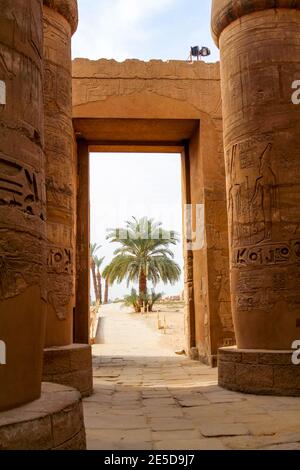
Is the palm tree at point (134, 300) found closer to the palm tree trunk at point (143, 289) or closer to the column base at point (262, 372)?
the palm tree trunk at point (143, 289)

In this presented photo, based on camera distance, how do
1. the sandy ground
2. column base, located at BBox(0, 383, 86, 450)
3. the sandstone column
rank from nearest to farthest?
column base, located at BBox(0, 383, 86, 450)
the sandstone column
the sandy ground

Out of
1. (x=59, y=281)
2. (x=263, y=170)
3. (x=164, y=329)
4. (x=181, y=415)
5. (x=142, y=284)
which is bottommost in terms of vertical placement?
(x=164, y=329)

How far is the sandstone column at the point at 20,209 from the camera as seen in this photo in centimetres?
242

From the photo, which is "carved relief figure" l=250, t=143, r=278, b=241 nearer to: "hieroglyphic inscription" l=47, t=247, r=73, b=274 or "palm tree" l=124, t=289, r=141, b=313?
"hieroglyphic inscription" l=47, t=247, r=73, b=274

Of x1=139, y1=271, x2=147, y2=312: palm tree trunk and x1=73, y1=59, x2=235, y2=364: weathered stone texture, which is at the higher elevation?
x1=73, y1=59, x2=235, y2=364: weathered stone texture

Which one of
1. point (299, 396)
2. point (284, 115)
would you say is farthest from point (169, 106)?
point (299, 396)

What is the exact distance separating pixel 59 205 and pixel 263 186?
2474 millimetres

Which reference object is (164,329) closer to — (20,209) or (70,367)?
(70,367)

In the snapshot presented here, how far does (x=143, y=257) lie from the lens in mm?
25578

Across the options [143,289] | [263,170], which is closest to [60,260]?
[263,170]

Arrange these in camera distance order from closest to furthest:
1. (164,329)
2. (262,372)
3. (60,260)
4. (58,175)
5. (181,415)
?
(181,415), (262,372), (60,260), (58,175), (164,329)

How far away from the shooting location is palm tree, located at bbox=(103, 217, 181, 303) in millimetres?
25406

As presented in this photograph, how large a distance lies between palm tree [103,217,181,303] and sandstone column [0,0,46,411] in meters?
22.4

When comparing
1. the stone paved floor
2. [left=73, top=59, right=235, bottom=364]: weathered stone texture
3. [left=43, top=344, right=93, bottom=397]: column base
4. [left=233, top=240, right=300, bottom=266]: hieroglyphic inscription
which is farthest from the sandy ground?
[left=233, top=240, right=300, bottom=266]: hieroglyphic inscription
